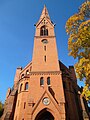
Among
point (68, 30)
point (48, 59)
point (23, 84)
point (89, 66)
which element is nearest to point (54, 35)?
point (48, 59)

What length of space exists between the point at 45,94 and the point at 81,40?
14567 millimetres

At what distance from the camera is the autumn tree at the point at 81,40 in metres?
9.71

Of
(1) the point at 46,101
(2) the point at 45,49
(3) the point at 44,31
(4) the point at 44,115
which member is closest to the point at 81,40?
(1) the point at 46,101

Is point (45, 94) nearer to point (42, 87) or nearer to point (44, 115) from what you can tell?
point (42, 87)

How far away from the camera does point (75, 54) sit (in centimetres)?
1113

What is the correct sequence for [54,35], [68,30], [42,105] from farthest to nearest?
[54,35] < [42,105] < [68,30]

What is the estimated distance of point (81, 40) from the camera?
996cm

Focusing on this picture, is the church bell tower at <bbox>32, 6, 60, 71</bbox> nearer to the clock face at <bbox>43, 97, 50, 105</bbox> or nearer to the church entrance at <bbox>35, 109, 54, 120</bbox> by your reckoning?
the clock face at <bbox>43, 97, 50, 105</bbox>

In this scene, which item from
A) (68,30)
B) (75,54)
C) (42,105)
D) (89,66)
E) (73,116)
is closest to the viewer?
(89,66)

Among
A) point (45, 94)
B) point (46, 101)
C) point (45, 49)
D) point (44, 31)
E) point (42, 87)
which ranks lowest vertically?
point (46, 101)

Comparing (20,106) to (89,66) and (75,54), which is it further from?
(89,66)

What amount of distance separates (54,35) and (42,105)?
58.2ft

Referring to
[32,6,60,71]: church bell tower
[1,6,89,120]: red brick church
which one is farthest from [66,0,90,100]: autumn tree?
[32,6,60,71]: church bell tower

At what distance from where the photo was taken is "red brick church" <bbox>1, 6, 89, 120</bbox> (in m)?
21.1
